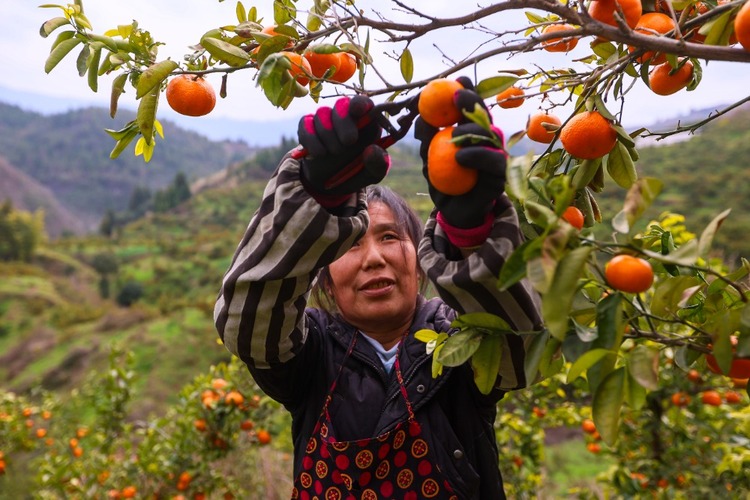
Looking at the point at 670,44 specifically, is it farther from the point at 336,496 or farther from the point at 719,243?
the point at 719,243

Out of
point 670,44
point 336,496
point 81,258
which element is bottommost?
point 81,258

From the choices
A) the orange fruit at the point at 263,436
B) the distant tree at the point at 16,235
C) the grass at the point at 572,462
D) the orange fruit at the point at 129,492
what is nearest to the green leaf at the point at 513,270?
the orange fruit at the point at 263,436

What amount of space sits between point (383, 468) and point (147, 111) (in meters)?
0.79

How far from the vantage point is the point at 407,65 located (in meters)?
0.85

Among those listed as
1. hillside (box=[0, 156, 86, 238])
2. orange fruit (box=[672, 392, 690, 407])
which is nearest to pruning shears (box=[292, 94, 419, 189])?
orange fruit (box=[672, 392, 690, 407])

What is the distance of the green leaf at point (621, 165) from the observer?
2.65ft

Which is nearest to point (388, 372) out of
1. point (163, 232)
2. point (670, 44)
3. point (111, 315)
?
point (670, 44)

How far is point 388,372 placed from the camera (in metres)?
1.20

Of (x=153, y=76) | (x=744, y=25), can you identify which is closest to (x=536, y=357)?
(x=744, y=25)

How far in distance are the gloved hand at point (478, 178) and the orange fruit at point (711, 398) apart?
2102 mm

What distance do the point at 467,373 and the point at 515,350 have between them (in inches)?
10.7

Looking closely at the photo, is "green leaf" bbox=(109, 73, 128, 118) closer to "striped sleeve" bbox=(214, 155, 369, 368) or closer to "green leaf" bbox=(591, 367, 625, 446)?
"striped sleeve" bbox=(214, 155, 369, 368)

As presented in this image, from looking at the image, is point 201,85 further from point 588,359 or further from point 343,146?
point 588,359

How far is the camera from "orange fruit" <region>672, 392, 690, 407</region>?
228 cm
